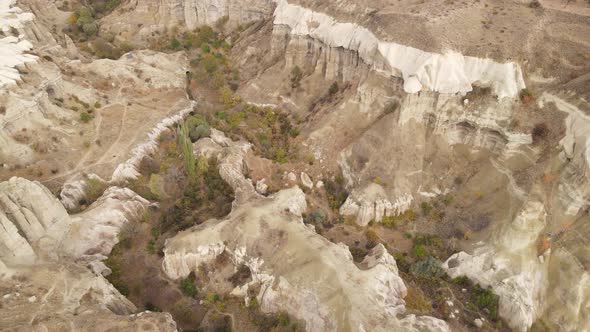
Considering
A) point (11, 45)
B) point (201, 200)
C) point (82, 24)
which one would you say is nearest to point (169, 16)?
point (82, 24)

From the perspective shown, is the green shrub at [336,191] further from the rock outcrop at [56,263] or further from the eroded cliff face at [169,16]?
the eroded cliff face at [169,16]

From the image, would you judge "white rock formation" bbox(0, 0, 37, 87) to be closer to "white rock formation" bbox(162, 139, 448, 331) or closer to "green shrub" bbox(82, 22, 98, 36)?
"green shrub" bbox(82, 22, 98, 36)

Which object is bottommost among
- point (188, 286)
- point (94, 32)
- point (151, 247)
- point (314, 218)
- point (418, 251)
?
point (418, 251)

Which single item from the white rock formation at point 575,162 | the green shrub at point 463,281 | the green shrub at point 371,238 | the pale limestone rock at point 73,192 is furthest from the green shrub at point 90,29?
the white rock formation at point 575,162

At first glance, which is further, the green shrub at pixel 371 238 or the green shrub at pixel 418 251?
the green shrub at pixel 371 238

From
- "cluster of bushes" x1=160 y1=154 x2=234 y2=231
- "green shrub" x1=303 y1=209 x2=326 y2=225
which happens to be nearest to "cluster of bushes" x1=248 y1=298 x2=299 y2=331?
"green shrub" x1=303 y1=209 x2=326 y2=225

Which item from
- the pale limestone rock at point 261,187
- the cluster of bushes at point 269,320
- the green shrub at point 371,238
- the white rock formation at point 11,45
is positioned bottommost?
the green shrub at point 371,238

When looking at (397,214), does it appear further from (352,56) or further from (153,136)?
(153,136)

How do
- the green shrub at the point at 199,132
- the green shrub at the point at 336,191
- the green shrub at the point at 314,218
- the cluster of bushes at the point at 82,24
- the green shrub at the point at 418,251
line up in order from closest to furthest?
1. the green shrub at the point at 418,251
2. the green shrub at the point at 314,218
3. the green shrub at the point at 336,191
4. the green shrub at the point at 199,132
5. the cluster of bushes at the point at 82,24


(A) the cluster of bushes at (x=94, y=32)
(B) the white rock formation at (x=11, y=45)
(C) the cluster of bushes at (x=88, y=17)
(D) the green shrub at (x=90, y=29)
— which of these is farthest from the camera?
(C) the cluster of bushes at (x=88, y=17)

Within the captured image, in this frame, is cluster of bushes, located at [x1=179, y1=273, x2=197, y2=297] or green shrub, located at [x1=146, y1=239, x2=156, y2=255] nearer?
cluster of bushes, located at [x1=179, y1=273, x2=197, y2=297]

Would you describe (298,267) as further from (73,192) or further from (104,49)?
(104,49)
